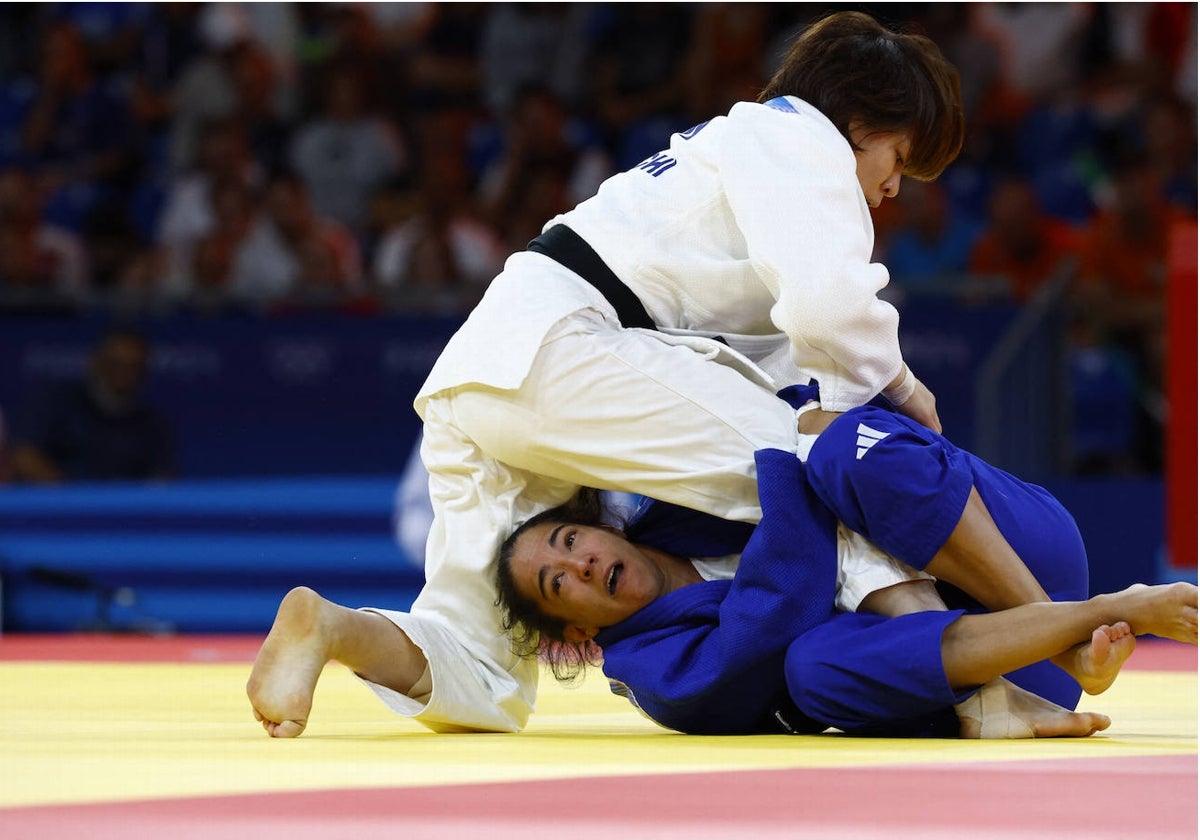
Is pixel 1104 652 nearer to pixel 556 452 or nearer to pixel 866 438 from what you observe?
pixel 866 438

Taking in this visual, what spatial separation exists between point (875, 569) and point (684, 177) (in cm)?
74

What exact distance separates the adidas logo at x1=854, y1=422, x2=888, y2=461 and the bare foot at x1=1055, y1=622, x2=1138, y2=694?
1.37 feet

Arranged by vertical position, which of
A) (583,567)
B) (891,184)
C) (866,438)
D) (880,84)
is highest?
(880,84)

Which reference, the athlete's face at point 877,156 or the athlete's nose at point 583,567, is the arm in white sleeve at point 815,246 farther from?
the athlete's nose at point 583,567

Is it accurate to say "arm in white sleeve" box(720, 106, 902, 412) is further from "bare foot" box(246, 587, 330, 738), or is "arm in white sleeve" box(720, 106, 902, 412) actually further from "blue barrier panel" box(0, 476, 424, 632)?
"blue barrier panel" box(0, 476, 424, 632)

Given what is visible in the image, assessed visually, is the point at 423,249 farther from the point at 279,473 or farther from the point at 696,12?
the point at 696,12

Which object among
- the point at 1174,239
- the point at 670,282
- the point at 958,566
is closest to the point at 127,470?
the point at 1174,239

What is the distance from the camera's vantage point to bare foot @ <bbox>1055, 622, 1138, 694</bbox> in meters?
2.45

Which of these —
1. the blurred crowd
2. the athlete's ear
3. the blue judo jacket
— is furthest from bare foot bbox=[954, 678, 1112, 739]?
the blurred crowd

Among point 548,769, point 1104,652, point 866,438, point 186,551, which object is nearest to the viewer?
point 548,769

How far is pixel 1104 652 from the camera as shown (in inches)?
96.6

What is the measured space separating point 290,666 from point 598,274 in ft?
2.73

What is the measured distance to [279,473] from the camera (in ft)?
23.2

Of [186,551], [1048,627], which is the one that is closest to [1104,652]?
[1048,627]
